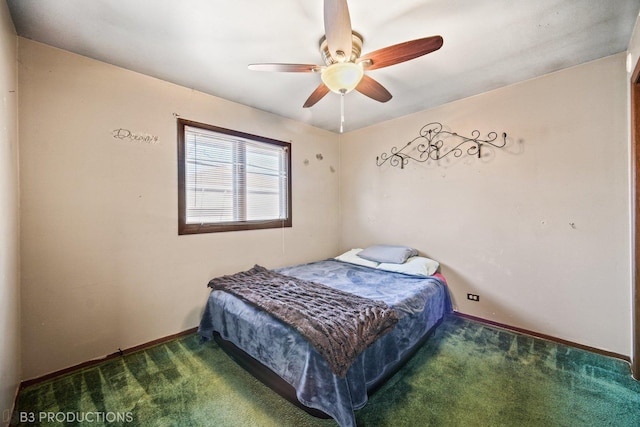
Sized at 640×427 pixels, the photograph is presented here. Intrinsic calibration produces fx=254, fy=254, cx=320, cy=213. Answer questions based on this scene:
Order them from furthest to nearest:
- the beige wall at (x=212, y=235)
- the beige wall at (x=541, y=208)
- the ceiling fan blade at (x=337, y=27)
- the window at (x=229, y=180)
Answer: the window at (x=229, y=180) → the beige wall at (x=541, y=208) → the beige wall at (x=212, y=235) → the ceiling fan blade at (x=337, y=27)

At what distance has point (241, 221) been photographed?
3.06 meters

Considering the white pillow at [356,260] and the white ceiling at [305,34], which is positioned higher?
the white ceiling at [305,34]

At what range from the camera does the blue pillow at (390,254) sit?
310 centimetres

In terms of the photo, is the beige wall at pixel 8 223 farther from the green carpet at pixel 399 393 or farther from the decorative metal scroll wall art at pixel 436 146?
the decorative metal scroll wall art at pixel 436 146

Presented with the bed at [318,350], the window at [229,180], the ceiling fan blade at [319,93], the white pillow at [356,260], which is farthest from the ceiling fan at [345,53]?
the white pillow at [356,260]

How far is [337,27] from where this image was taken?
1.40m

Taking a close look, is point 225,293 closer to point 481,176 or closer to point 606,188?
point 481,176

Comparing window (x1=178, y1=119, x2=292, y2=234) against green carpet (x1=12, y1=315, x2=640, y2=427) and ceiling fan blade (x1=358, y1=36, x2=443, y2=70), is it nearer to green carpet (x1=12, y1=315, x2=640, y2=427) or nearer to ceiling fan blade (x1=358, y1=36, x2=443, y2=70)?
green carpet (x1=12, y1=315, x2=640, y2=427)

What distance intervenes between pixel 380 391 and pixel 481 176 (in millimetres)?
2391

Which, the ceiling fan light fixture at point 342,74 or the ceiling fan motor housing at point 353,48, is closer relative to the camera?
the ceiling fan light fixture at point 342,74

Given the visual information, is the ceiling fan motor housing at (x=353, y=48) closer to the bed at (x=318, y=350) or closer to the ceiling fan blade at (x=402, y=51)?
the ceiling fan blade at (x=402, y=51)

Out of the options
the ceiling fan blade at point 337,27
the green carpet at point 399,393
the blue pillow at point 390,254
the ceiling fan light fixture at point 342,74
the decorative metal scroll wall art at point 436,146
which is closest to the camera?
the ceiling fan blade at point 337,27

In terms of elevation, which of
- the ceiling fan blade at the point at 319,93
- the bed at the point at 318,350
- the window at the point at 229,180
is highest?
the ceiling fan blade at the point at 319,93

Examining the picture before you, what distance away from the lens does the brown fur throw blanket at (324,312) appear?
4.72ft
